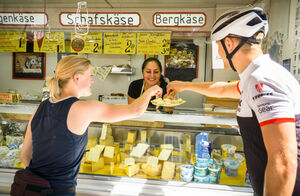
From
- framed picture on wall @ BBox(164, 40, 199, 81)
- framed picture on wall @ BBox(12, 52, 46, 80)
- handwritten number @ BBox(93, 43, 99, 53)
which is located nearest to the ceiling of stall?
handwritten number @ BBox(93, 43, 99, 53)

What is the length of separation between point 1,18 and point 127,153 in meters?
3.35

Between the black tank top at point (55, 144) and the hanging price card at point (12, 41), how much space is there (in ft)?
12.5

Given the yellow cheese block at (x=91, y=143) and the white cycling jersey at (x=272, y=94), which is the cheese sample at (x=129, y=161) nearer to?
the yellow cheese block at (x=91, y=143)

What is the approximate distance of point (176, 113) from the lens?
2365 millimetres

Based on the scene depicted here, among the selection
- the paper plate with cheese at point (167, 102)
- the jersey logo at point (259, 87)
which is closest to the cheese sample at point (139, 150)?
the paper plate with cheese at point (167, 102)

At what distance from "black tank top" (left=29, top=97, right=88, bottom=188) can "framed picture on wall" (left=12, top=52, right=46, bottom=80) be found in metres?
4.32

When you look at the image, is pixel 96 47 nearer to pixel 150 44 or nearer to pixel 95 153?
pixel 150 44

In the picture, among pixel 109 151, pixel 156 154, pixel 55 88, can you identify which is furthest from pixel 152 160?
pixel 55 88

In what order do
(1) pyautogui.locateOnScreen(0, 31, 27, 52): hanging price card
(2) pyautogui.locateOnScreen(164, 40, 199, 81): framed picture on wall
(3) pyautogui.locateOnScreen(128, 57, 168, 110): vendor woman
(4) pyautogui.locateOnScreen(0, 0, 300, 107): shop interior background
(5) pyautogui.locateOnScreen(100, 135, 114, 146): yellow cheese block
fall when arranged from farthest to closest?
(2) pyautogui.locateOnScreen(164, 40, 199, 81): framed picture on wall
(1) pyautogui.locateOnScreen(0, 31, 27, 52): hanging price card
(3) pyautogui.locateOnScreen(128, 57, 168, 110): vendor woman
(4) pyautogui.locateOnScreen(0, 0, 300, 107): shop interior background
(5) pyautogui.locateOnScreen(100, 135, 114, 146): yellow cheese block

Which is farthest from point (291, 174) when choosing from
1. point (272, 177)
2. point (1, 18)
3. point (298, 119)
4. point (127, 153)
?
point (1, 18)

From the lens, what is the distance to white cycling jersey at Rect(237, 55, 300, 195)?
36.7 inches

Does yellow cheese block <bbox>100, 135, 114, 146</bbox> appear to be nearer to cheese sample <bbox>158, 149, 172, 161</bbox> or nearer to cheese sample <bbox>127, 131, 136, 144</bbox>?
cheese sample <bbox>127, 131, 136, 144</bbox>

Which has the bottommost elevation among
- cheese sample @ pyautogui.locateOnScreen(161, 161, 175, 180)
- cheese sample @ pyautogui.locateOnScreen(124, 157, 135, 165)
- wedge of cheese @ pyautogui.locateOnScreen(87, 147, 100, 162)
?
cheese sample @ pyautogui.locateOnScreen(161, 161, 175, 180)

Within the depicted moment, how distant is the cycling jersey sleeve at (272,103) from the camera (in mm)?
914
